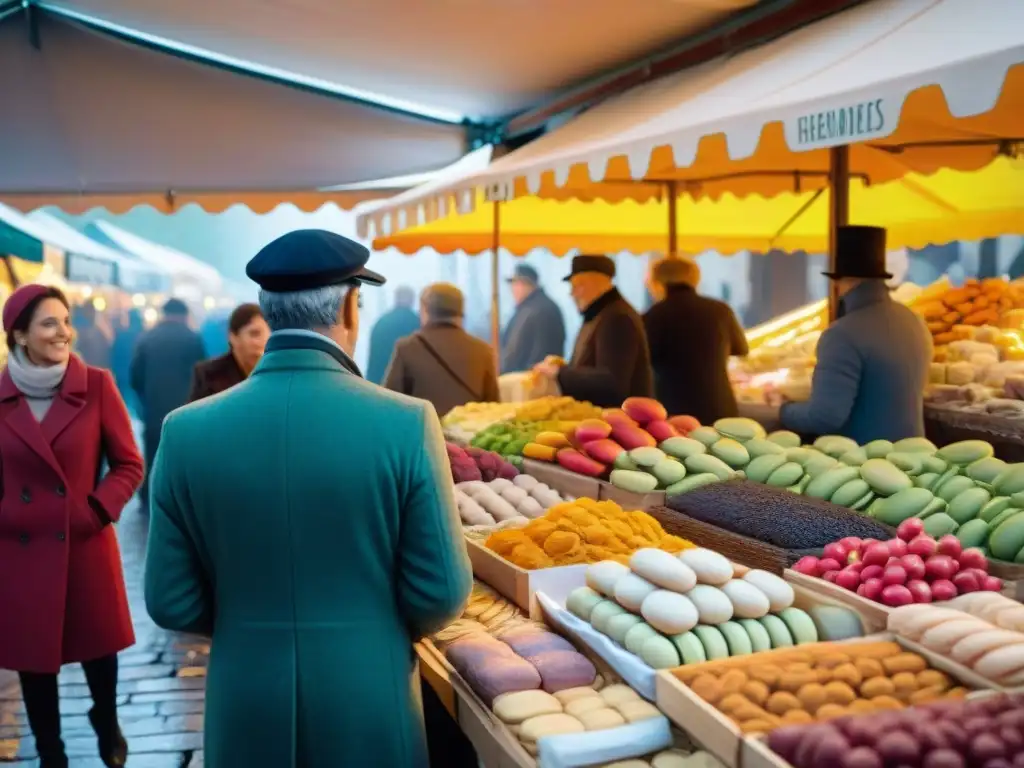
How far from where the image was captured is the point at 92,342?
1131 centimetres

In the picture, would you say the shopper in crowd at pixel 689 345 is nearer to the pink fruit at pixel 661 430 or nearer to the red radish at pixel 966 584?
the pink fruit at pixel 661 430

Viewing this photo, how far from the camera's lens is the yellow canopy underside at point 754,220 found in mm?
8281

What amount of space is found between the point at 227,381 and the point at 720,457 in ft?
7.35

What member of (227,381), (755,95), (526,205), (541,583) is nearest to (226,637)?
(541,583)

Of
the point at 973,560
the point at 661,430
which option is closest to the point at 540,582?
the point at 973,560

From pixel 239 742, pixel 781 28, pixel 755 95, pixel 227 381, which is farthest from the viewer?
pixel 781 28

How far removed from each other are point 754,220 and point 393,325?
3836 mm

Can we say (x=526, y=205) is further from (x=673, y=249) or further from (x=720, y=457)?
(x=720, y=457)

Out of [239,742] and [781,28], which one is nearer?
[239,742]

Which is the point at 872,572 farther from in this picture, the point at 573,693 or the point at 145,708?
the point at 145,708

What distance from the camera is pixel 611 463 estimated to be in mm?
4113

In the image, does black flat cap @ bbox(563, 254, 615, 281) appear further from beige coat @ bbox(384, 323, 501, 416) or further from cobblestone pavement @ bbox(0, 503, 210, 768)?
cobblestone pavement @ bbox(0, 503, 210, 768)

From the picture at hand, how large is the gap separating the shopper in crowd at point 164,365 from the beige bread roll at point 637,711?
23.1 feet

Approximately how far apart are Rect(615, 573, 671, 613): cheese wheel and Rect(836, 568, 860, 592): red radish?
503mm
